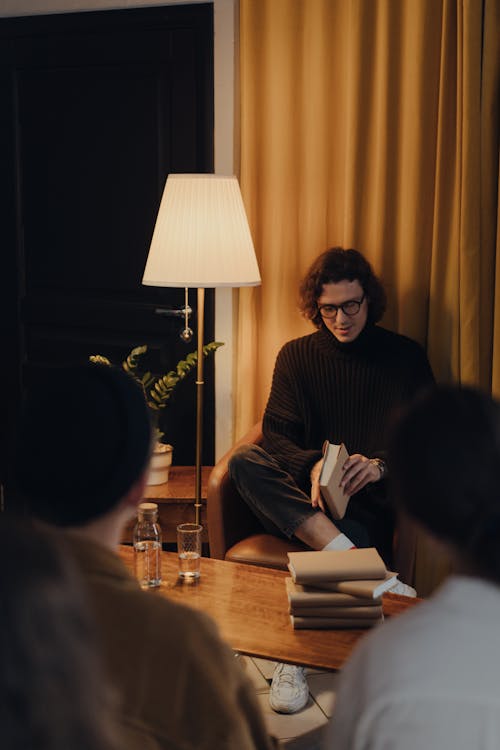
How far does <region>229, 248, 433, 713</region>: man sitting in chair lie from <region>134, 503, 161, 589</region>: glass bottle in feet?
2.16

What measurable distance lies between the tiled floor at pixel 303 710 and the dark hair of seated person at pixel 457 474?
4.72 feet

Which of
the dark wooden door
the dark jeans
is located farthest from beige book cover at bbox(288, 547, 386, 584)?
the dark wooden door

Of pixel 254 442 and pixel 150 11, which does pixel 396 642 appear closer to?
pixel 254 442

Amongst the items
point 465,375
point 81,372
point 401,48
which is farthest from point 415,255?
point 81,372

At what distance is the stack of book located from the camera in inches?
84.0

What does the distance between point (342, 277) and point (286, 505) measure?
794 mm

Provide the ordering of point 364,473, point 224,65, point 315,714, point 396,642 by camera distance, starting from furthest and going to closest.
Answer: point 224,65
point 364,473
point 315,714
point 396,642

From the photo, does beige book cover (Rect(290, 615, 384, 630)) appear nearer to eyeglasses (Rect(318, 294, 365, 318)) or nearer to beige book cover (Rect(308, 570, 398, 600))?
beige book cover (Rect(308, 570, 398, 600))

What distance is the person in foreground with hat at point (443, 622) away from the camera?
37.8 inches

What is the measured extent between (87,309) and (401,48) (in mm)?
1645

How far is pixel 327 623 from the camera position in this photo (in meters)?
2.14

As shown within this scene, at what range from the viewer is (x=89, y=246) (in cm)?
400

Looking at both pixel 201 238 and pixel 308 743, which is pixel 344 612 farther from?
pixel 201 238

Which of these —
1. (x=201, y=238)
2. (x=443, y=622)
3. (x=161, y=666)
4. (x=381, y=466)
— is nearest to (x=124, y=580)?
(x=161, y=666)
